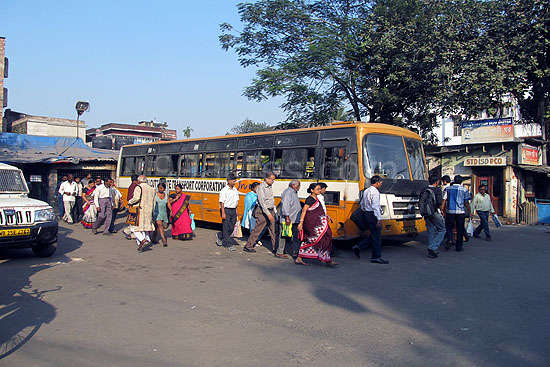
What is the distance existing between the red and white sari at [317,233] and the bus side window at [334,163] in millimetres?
2117

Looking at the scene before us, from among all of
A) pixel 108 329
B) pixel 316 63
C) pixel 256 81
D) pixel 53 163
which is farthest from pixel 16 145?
pixel 108 329

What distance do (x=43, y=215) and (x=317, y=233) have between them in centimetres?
542

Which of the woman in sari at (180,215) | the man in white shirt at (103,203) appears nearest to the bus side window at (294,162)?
the woman in sari at (180,215)

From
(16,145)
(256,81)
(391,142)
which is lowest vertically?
(391,142)

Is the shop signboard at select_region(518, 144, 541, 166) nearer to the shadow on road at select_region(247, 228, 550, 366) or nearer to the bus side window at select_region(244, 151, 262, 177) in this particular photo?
the shadow on road at select_region(247, 228, 550, 366)

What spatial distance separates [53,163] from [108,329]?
2050cm

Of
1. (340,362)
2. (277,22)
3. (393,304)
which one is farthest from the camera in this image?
(277,22)

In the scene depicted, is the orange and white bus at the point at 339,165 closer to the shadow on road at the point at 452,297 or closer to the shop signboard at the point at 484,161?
the shadow on road at the point at 452,297

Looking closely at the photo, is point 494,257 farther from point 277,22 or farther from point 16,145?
point 16,145

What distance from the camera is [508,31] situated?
17031 millimetres

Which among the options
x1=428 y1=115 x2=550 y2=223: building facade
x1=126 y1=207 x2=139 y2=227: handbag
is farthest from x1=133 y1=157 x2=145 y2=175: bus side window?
x1=428 y1=115 x2=550 y2=223: building facade

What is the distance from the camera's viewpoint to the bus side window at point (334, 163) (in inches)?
417

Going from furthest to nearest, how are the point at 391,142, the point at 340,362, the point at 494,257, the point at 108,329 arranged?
the point at 391,142 < the point at 494,257 < the point at 108,329 < the point at 340,362

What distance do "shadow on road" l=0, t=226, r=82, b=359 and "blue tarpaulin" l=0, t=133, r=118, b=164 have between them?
14.2 meters
